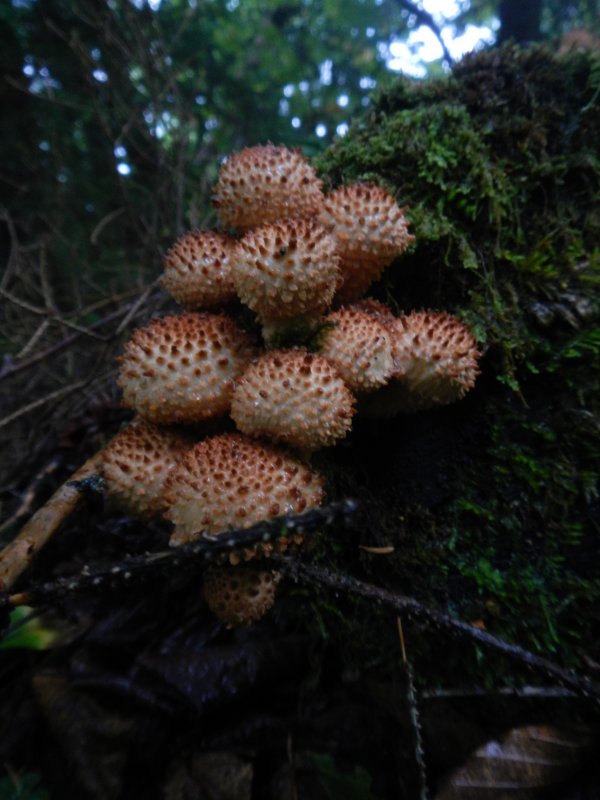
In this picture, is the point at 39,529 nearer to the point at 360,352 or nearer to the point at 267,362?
the point at 267,362

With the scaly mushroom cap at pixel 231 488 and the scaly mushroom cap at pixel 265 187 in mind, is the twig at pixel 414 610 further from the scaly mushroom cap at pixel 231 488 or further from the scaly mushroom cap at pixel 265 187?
the scaly mushroom cap at pixel 265 187

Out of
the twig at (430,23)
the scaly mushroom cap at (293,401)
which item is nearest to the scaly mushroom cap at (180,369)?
the scaly mushroom cap at (293,401)

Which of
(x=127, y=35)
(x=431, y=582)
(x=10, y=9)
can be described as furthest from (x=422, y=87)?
(x=10, y=9)

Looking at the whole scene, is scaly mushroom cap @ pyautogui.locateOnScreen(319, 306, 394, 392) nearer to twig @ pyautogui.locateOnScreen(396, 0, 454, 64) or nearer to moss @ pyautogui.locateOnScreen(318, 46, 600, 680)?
moss @ pyautogui.locateOnScreen(318, 46, 600, 680)

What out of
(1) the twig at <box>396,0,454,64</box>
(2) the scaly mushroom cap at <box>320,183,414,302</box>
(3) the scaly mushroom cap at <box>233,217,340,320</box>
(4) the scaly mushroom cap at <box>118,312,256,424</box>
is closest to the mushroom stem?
(4) the scaly mushroom cap at <box>118,312,256,424</box>

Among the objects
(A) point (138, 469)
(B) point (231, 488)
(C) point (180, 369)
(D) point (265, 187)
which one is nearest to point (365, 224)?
(D) point (265, 187)

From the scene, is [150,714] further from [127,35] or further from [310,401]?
[127,35]
